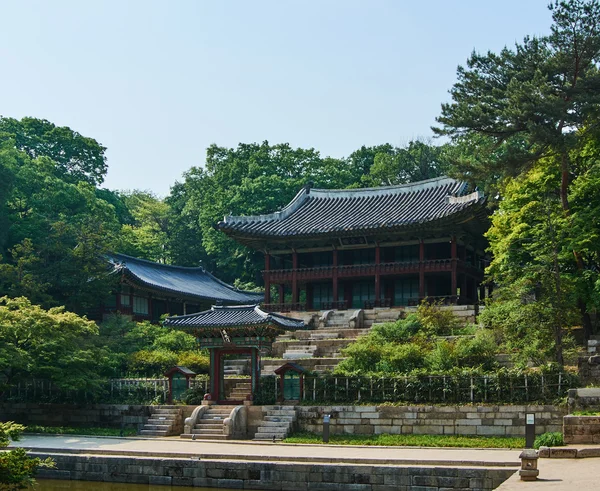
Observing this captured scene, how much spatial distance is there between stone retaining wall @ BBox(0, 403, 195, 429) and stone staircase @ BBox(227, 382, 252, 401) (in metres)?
1.77

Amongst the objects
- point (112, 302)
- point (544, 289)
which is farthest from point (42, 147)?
point (544, 289)

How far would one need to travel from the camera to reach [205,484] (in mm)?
24250

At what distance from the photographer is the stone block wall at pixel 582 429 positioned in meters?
23.7

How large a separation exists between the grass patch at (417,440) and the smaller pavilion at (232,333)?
4187 mm

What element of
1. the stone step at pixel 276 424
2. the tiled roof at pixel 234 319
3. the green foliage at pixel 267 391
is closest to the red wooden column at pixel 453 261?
the tiled roof at pixel 234 319

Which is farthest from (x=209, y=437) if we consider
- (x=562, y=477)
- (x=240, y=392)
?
(x=562, y=477)

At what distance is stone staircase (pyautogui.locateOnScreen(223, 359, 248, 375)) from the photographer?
38.3 m

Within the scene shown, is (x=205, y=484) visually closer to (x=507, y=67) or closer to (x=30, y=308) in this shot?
(x=30, y=308)

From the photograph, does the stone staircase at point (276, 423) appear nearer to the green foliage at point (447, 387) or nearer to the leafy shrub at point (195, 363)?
the green foliage at point (447, 387)

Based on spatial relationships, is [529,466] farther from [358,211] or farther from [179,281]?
[179,281]

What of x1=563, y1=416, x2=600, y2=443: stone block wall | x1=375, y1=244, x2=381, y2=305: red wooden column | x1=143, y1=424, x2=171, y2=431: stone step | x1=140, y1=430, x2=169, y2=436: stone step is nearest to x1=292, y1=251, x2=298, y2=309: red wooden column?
x1=375, y1=244, x2=381, y2=305: red wooden column

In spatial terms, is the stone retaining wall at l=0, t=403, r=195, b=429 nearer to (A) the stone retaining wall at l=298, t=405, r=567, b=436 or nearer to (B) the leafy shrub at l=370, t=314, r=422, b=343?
(A) the stone retaining wall at l=298, t=405, r=567, b=436

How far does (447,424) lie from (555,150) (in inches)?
531

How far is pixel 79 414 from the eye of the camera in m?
35.6
